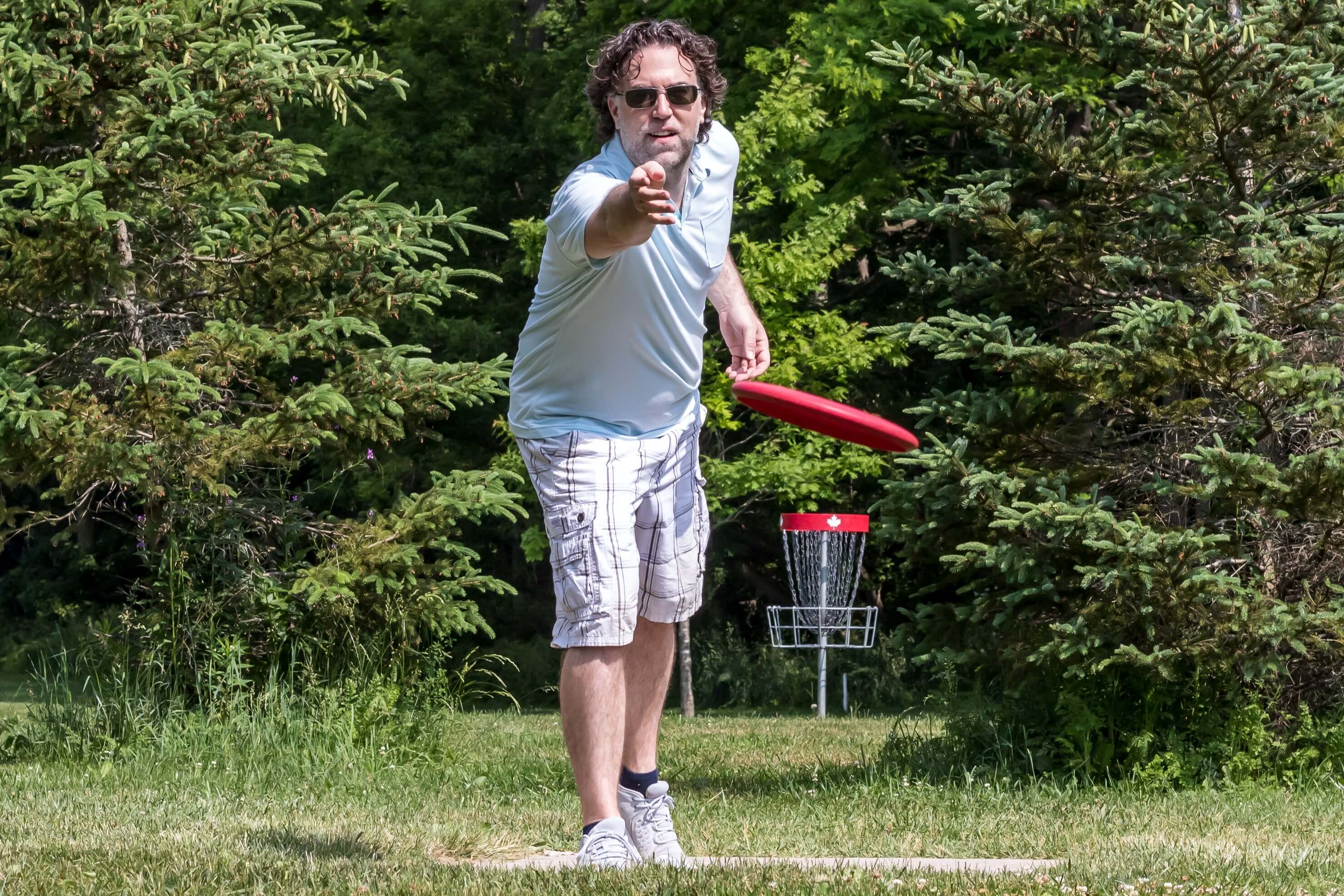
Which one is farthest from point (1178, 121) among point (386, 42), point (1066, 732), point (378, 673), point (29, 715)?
point (386, 42)

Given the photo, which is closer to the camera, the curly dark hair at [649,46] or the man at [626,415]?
the man at [626,415]

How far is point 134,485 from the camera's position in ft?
26.6

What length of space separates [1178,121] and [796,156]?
A: 417 inches

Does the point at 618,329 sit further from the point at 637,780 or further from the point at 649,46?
the point at 637,780

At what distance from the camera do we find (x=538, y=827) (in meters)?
5.42

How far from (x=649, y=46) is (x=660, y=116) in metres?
0.21

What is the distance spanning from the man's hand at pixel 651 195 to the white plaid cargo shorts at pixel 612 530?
2.66 ft

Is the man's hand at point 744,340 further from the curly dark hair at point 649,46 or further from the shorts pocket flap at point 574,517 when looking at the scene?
the shorts pocket flap at point 574,517

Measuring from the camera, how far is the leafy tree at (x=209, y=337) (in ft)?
26.0

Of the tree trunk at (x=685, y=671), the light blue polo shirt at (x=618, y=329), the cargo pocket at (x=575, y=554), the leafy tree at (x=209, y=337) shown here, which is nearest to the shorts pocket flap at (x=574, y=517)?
the cargo pocket at (x=575, y=554)

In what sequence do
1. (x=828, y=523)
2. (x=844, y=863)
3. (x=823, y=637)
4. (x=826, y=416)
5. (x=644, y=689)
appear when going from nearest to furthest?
(x=844, y=863) < (x=644, y=689) < (x=826, y=416) < (x=828, y=523) < (x=823, y=637)

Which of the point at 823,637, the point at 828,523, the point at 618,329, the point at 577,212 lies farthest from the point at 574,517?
the point at 823,637

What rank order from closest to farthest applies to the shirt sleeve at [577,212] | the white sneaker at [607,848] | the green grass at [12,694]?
1. the shirt sleeve at [577,212]
2. the white sneaker at [607,848]
3. the green grass at [12,694]

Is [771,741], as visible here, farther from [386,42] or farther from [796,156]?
[386,42]
